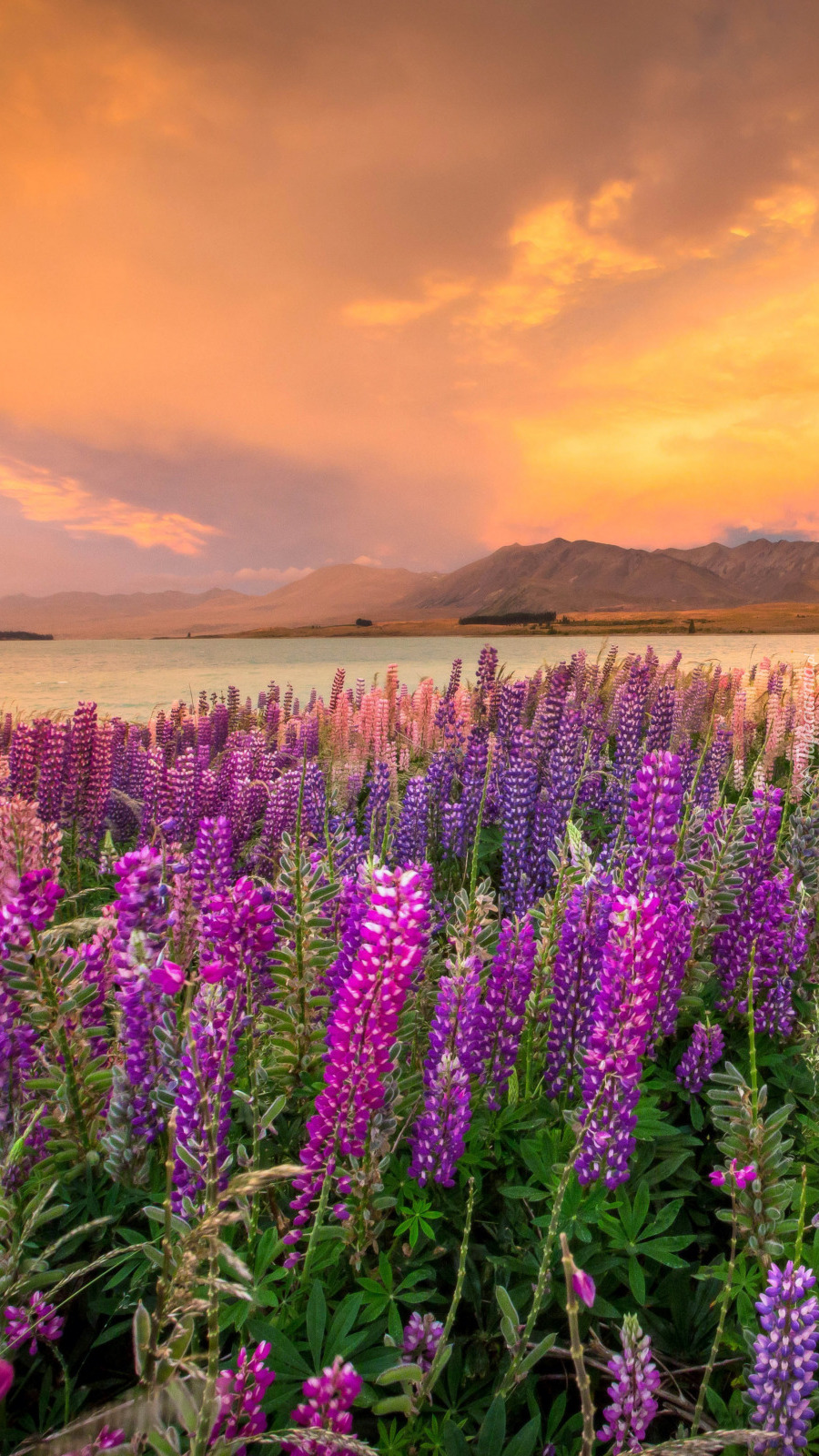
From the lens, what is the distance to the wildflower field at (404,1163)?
1554 millimetres

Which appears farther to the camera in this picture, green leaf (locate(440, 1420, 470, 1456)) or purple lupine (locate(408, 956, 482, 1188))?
purple lupine (locate(408, 956, 482, 1188))

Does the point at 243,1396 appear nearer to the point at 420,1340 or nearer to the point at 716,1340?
the point at 420,1340

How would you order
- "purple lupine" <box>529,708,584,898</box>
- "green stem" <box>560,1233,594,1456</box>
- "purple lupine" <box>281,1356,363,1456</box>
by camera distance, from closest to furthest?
"green stem" <box>560,1233,594,1456</box> → "purple lupine" <box>281,1356,363,1456</box> → "purple lupine" <box>529,708,584,898</box>

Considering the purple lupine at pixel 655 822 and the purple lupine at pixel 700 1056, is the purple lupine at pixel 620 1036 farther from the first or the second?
the purple lupine at pixel 655 822

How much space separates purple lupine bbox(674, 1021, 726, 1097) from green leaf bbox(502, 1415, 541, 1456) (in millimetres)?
1361

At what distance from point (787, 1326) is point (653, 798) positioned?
73.0 inches

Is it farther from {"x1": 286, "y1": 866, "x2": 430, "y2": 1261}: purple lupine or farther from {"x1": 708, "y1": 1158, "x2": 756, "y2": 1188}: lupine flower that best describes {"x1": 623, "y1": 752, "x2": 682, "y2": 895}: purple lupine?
{"x1": 286, "y1": 866, "x2": 430, "y2": 1261}: purple lupine

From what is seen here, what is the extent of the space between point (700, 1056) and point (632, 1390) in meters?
1.29

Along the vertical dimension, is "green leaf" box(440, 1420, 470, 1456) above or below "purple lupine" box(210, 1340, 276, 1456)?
below

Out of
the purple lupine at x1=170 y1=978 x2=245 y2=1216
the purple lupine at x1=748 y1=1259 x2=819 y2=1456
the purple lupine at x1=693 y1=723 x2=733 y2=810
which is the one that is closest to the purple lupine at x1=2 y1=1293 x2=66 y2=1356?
the purple lupine at x1=170 y1=978 x2=245 y2=1216

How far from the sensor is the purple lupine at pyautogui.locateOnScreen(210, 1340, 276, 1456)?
141 cm

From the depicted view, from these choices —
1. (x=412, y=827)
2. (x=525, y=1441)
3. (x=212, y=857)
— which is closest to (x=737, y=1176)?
(x=525, y=1441)

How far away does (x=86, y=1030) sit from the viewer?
2457 millimetres

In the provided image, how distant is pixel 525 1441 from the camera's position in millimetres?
1676
